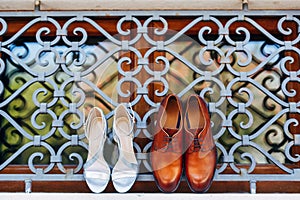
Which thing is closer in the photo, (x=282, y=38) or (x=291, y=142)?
(x=291, y=142)

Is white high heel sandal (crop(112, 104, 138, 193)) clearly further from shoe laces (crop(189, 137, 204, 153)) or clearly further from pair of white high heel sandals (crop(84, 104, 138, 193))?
shoe laces (crop(189, 137, 204, 153))

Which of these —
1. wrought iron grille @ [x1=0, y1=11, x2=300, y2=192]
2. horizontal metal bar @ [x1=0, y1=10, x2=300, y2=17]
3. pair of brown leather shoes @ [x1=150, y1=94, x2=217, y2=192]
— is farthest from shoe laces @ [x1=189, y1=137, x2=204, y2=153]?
horizontal metal bar @ [x1=0, y1=10, x2=300, y2=17]

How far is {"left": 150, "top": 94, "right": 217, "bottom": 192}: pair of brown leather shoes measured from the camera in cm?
89

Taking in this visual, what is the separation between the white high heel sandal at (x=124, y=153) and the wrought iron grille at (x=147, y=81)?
3 centimetres

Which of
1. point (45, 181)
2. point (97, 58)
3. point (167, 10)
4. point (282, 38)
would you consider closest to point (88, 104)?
point (97, 58)

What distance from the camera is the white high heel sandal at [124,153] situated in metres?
0.91

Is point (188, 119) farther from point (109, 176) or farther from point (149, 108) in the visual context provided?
point (109, 176)

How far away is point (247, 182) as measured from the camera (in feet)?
3.28

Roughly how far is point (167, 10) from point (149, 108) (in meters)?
0.28

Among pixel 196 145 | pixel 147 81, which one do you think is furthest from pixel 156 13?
pixel 196 145

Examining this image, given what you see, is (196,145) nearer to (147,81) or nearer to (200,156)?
(200,156)

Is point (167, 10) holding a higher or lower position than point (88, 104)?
higher

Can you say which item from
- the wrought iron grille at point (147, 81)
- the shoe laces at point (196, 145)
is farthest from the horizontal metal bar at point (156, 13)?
the shoe laces at point (196, 145)

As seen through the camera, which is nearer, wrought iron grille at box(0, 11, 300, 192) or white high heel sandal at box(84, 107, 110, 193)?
white high heel sandal at box(84, 107, 110, 193)
